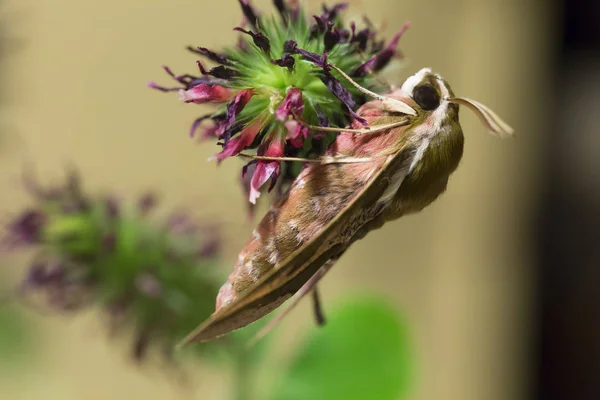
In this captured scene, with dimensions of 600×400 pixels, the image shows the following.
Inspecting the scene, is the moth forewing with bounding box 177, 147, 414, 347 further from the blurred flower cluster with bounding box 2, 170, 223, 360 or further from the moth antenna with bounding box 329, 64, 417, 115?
the blurred flower cluster with bounding box 2, 170, 223, 360

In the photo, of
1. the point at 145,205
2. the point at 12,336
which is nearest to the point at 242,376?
the point at 145,205

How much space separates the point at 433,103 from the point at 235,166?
20.0 inches

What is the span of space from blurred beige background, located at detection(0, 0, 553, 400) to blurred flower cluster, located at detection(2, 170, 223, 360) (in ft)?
0.44

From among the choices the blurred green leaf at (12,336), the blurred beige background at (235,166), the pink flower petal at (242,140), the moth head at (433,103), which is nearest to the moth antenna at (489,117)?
the moth head at (433,103)

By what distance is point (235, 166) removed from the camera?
31.6 inches

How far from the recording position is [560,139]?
5.68 ft

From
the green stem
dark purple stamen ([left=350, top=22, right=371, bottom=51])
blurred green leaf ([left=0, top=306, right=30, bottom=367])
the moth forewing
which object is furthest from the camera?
blurred green leaf ([left=0, top=306, right=30, bottom=367])

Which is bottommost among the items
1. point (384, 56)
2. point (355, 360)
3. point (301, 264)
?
point (355, 360)

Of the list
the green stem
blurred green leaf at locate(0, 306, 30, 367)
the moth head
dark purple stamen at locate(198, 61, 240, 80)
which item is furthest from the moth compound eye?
blurred green leaf at locate(0, 306, 30, 367)

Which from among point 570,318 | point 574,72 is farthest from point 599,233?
point 574,72

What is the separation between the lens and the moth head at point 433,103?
315mm

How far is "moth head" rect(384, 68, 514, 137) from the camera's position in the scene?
315mm

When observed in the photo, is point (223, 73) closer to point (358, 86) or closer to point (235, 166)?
point (358, 86)

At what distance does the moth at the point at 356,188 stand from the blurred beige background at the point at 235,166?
0.52 metres
